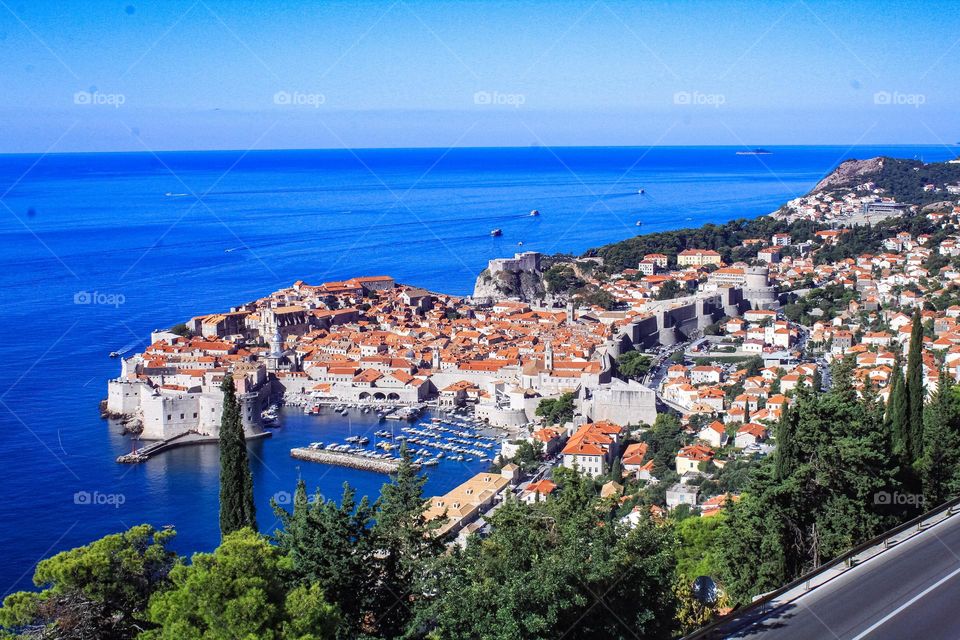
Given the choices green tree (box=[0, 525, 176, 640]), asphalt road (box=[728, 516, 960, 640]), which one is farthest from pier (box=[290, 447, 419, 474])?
asphalt road (box=[728, 516, 960, 640])

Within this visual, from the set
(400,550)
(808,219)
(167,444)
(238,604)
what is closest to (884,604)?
(400,550)

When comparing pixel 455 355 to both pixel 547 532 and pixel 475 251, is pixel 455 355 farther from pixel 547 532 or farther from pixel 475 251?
pixel 475 251

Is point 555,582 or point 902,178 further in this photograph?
point 902,178

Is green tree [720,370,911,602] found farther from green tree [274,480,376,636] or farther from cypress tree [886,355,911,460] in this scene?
green tree [274,480,376,636]

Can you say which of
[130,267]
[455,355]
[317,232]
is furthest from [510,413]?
[317,232]

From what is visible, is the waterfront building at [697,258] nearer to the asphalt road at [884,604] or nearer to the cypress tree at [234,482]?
the cypress tree at [234,482]

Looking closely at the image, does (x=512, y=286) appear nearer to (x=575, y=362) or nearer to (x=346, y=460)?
(x=575, y=362)

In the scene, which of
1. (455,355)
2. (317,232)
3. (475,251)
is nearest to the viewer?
(455,355)
